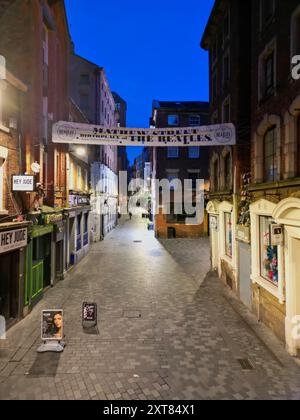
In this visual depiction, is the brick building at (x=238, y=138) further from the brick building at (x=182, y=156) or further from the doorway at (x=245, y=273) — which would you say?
the brick building at (x=182, y=156)

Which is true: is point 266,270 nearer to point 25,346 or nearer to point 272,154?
point 272,154

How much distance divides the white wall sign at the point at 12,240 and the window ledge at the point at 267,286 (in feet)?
28.3

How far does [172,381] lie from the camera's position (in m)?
6.83

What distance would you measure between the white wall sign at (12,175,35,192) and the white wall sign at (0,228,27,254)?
1.48 meters

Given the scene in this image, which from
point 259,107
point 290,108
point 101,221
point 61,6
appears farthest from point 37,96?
point 101,221

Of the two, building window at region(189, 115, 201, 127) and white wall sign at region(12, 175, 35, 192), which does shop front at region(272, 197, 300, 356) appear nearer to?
white wall sign at region(12, 175, 35, 192)

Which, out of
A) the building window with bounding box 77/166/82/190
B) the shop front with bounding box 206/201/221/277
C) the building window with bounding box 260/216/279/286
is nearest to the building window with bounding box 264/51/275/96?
the building window with bounding box 260/216/279/286

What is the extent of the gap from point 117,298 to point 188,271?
20.8ft

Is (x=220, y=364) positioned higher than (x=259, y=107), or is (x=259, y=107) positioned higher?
(x=259, y=107)

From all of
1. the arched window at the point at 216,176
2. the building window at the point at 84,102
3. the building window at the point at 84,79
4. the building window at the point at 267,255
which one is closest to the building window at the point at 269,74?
the building window at the point at 267,255

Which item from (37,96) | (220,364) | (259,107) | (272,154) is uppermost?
(37,96)

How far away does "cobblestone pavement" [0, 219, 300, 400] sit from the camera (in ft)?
21.4

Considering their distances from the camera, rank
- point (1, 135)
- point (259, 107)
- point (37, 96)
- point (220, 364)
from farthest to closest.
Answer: point (37, 96), point (259, 107), point (1, 135), point (220, 364)

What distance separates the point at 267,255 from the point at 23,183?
895cm
